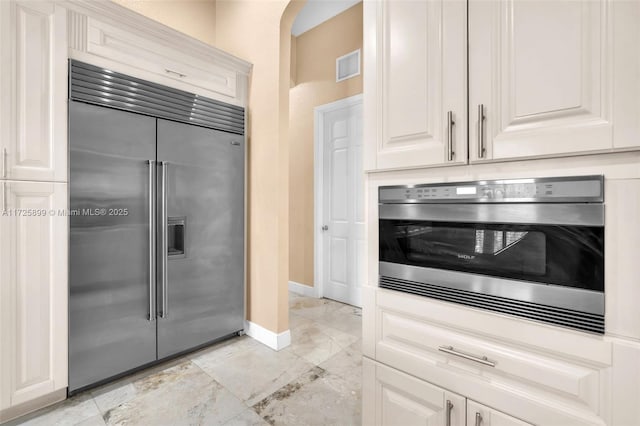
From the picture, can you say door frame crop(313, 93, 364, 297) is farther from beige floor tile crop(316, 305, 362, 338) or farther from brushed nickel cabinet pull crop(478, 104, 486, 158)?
brushed nickel cabinet pull crop(478, 104, 486, 158)

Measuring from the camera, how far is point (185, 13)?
3.01 m

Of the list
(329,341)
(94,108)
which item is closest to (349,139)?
(329,341)

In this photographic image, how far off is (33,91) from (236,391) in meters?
2.11

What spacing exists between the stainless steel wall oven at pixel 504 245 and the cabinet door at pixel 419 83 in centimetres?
14

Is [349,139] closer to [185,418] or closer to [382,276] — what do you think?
[382,276]

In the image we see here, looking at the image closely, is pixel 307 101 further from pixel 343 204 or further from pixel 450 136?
pixel 450 136

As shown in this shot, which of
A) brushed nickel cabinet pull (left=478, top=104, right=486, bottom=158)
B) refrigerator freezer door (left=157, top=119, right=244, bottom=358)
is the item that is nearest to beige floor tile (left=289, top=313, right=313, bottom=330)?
refrigerator freezer door (left=157, top=119, right=244, bottom=358)

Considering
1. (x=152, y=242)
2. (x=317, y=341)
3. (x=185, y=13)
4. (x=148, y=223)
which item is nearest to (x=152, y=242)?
(x=152, y=242)

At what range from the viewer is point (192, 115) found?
2.37 meters

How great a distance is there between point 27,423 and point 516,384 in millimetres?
2380

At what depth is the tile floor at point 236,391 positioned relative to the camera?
5.68ft

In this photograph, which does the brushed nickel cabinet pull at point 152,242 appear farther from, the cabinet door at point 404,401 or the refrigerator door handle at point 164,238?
the cabinet door at point 404,401

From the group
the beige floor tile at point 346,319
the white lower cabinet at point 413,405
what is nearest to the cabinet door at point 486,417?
the white lower cabinet at point 413,405

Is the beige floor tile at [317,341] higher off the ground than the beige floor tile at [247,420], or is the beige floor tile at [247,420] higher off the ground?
the beige floor tile at [317,341]
